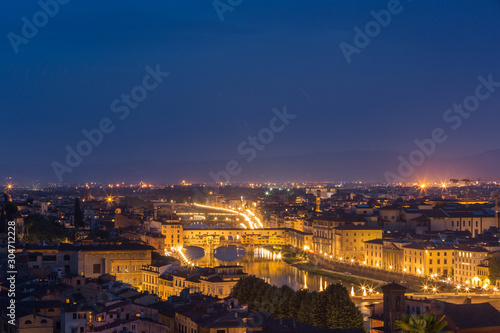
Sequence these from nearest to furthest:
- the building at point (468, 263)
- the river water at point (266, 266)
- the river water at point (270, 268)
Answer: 1. the river water at point (270, 268)
2. the building at point (468, 263)
3. the river water at point (266, 266)

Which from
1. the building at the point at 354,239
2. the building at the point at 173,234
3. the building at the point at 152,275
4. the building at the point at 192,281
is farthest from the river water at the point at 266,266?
the building at the point at 152,275

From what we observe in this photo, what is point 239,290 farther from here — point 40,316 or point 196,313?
point 40,316

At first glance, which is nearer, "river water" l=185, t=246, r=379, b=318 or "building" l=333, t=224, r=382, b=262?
"river water" l=185, t=246, r=379, b=318

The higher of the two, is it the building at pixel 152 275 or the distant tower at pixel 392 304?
the distant tower at pixel 392 304

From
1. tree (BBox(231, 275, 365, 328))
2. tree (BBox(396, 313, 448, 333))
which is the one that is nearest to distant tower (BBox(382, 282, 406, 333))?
tree (BBox(231, 275, 365, 328))

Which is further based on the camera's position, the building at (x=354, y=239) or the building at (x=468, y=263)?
the building at (x=354, y=239)

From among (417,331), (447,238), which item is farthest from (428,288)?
(417,331)

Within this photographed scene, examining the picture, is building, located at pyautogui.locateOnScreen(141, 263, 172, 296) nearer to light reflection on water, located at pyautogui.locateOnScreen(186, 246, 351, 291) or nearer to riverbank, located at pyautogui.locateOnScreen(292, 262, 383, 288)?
light reflection on water, located at pyautogui.locateOnScreen(186, 246, 351, 291)

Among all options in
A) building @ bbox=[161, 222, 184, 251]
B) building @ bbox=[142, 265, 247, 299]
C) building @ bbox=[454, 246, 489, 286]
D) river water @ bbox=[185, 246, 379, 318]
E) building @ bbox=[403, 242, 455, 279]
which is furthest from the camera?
building @ bbox=[161, 222, 184, 251]

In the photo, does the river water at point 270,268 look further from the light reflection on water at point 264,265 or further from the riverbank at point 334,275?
the riverbank at point 334,275
